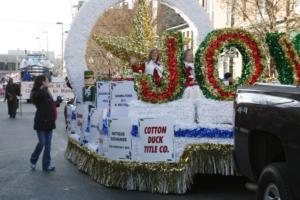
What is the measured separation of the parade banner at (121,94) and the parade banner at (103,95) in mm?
250

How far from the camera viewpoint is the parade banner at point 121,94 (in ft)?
34.2

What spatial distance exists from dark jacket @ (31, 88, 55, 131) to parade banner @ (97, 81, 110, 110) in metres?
0.92

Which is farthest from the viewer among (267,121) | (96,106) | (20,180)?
(96,106)

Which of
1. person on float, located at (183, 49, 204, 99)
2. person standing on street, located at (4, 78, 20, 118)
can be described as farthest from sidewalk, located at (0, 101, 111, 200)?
person standing on street, located at (4, 78, 20, 118)

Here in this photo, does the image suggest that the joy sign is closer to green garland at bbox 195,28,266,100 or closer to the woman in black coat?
green garland at bbox 195,28,266,100

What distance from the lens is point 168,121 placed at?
8.67 metres

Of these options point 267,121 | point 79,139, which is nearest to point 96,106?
point 79,139

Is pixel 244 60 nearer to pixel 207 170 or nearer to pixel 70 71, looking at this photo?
pixel 207 170

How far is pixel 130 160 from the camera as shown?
28.3 feet

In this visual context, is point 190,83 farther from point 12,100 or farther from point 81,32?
point 12,100

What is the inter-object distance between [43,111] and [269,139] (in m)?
5.47

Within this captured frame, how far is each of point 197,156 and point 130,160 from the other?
0.93 m

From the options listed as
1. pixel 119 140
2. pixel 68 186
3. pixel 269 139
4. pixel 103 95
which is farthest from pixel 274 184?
pixel 103 95

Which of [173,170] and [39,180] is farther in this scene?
[39,180]
